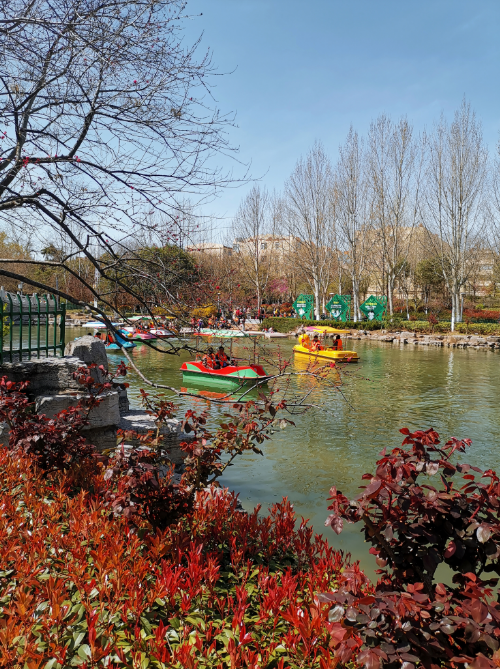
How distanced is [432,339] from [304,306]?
47.9ft

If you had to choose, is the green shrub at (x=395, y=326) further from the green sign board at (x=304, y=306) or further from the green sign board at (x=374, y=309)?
the green sign board at (x=304, y=306)

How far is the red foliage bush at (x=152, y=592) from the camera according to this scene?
86.9 inches

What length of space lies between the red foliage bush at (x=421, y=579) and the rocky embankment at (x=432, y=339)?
88.3 ft

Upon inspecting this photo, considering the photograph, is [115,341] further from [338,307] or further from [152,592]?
[338,307]

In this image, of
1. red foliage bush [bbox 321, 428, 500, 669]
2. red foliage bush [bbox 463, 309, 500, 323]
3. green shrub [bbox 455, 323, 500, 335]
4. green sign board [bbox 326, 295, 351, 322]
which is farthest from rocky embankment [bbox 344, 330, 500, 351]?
red foliage bush [bbox 321, 428, 500, 669]

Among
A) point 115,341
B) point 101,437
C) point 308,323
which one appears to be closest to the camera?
point 115,341

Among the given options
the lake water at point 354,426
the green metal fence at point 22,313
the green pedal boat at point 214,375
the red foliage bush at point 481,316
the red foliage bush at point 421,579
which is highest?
the red foliage bush at point 481,316

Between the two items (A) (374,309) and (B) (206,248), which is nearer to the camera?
(B) (206,248)

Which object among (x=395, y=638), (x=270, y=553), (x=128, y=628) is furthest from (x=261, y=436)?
(x=395, y=638)

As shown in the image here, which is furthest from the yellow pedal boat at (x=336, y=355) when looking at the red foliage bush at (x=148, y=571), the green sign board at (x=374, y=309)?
the green sign board at (x=374, y=309)

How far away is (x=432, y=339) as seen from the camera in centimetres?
2900

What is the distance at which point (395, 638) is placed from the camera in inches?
77.6

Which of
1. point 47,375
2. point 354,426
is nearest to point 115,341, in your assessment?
point 47,375

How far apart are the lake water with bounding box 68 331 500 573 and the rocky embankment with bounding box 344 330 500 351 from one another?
832 cm
